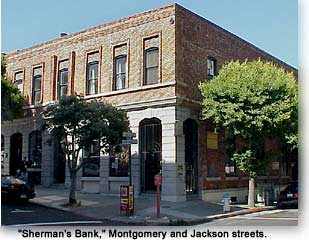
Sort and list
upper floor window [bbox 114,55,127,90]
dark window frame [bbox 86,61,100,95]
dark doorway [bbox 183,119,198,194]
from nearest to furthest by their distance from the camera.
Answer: dark doorway [bbox 183,119,198,194], upper floor window [bbox 114,55,127,90], dark window frame [bbox 86,61,100,95]

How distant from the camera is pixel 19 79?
30.5m

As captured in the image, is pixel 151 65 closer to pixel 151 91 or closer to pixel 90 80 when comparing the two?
pixel 151 91

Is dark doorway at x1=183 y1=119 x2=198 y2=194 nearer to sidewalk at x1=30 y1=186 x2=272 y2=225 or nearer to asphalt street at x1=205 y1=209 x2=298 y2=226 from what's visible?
sidewalk at x1=30 y1=186 x2=272 y2=225

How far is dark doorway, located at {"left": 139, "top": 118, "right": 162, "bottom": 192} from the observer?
945 inches

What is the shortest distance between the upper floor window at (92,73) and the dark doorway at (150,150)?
3838mm

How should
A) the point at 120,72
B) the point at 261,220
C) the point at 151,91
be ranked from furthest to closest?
the point at 120,72 < the point at 151,91 < the point at 261,220

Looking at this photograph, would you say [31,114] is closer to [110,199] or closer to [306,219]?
[110,199]

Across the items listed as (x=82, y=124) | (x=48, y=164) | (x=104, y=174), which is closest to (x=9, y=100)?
(x=48, y=164)

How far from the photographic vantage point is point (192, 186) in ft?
79.9

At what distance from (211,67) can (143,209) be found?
904cm

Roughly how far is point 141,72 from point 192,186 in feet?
19.2

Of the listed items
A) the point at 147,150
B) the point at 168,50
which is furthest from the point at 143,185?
the point at 168,50

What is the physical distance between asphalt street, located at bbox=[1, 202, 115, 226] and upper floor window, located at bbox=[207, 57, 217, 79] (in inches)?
411

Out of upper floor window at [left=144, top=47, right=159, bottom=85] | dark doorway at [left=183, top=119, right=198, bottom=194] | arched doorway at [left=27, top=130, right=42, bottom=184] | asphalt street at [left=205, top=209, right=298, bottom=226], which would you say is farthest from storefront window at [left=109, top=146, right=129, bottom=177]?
asphalt street at [left=205, top=209, right=298, bottom=226]
